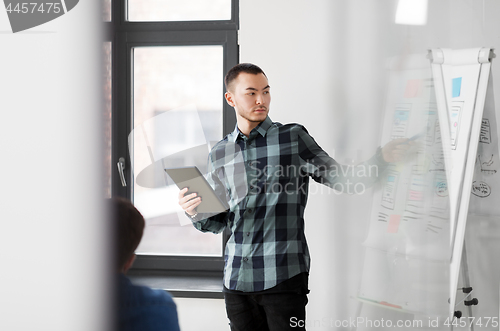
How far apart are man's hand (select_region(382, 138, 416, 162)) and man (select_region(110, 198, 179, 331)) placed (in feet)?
1.44

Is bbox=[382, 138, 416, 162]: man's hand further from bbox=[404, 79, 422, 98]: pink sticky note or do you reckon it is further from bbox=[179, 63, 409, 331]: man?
bbox=[179, 63, 409, 331]: man

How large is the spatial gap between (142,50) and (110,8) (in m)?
0.20

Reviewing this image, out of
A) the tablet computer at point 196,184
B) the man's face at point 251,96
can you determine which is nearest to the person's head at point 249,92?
the man's face at point 251,96

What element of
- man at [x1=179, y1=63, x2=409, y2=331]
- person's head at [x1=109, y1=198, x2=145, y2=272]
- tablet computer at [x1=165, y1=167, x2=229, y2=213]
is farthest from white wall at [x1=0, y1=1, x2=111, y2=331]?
man at [x1=179, y1=63, x2=409, y2=331]

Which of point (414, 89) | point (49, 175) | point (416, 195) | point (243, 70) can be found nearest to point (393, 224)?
point (416, 195)

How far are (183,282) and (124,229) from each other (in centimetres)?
40

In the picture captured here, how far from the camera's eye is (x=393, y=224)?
0.70m

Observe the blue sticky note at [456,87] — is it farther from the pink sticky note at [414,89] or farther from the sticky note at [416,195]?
the sticky note at [416,195]

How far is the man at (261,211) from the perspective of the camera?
0.85m

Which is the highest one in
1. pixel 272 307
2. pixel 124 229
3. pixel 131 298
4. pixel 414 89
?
pixel 414 89

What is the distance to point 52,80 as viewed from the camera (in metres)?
0.49

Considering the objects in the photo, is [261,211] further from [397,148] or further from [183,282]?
[397,148]

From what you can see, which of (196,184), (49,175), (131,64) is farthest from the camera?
(196,184)

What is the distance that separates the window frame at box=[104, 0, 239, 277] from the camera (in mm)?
503
